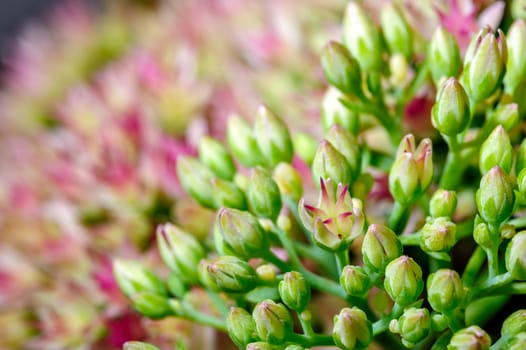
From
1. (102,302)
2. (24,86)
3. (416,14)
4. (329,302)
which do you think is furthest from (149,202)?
(24,86)

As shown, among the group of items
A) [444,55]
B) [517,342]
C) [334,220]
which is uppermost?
[444,55]

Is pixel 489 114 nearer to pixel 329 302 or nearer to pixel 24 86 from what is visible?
pixel 329 302

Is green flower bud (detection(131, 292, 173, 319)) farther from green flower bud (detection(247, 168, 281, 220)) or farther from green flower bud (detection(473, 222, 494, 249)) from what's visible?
green flower bud (detection(473, 222, 494, 249))

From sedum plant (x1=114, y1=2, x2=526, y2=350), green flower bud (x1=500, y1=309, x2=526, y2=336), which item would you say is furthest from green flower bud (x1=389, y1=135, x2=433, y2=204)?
green flower bud (x1=500, y1=309, x2=526, y2=336)

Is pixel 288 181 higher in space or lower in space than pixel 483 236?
higher

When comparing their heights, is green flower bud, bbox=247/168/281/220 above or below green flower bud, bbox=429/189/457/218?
above

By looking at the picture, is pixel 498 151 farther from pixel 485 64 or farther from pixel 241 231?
pixel 241 231

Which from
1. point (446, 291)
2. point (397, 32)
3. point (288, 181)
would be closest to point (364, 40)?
point (397, 32)
